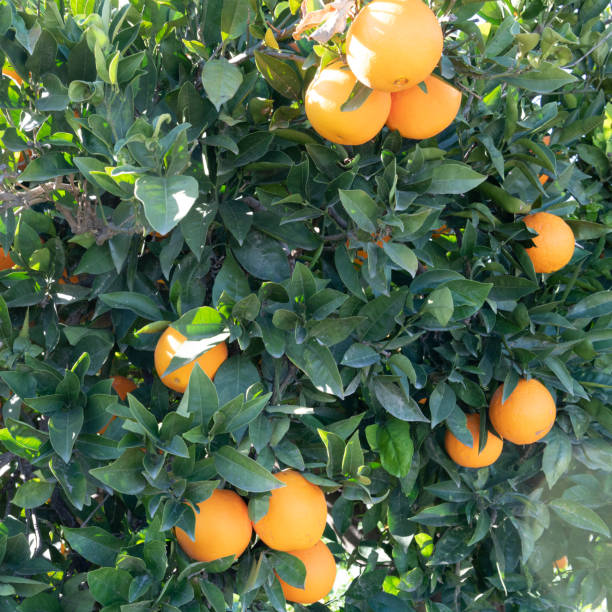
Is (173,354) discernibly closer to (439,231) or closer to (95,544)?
(95,544)

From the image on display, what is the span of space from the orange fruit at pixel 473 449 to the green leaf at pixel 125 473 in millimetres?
696

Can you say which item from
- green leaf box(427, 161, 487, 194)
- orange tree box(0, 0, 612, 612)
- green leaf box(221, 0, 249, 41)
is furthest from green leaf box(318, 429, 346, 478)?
green leaf box(221, 0, 249, 41)

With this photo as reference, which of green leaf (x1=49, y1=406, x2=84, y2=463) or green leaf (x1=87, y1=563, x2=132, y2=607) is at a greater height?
green leaf (x1=49, y1=406, x2=84, y2=463)

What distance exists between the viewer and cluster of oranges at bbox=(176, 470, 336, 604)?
1.18 meters

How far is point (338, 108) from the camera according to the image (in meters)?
1.13

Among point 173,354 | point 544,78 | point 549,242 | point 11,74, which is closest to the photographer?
point 173,354

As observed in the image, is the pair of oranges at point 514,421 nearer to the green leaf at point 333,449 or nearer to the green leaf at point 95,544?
the green leaf at point 333,449

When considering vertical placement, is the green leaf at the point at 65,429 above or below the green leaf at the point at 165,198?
below

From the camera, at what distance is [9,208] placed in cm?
135

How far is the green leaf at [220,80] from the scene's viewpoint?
1.14m

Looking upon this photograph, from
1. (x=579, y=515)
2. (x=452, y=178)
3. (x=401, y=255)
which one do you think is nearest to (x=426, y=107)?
(x=452, y=178)

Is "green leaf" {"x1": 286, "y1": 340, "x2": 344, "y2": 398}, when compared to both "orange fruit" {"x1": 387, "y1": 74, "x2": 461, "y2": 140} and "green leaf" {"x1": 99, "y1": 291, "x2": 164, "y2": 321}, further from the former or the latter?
"orange fruit" {"x1": 387, "y1": 74, "x2": 461, "y2": 140}

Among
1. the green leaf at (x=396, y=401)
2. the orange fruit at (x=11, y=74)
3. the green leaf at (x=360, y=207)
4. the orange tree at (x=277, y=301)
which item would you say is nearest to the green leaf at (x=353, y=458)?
the orange tree at (x=277, y=301)

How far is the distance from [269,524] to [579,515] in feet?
2.61
